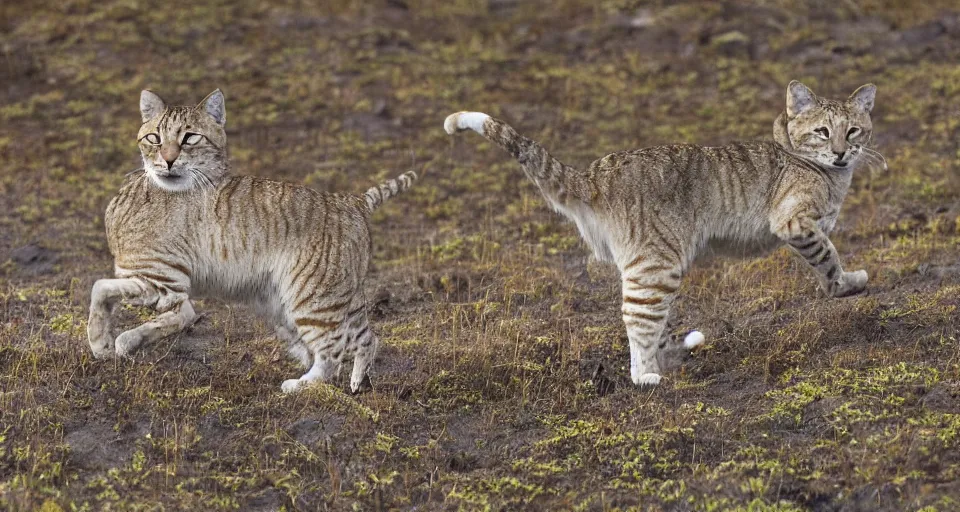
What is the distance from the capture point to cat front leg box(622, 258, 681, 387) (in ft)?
29.3

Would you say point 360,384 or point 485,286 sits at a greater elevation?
point 360,384

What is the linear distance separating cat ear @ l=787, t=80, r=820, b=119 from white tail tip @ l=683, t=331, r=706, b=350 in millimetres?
2113

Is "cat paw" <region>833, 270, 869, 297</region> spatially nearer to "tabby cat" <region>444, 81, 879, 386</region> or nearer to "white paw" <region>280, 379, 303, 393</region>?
"tabby cat" <region>444, 81, 879, 386</region>

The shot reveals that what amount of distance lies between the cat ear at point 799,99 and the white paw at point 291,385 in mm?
4823

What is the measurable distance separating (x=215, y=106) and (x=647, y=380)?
4.07m

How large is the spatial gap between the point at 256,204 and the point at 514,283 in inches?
129

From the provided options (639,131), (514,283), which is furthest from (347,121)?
(514,283)

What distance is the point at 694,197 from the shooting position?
937cm

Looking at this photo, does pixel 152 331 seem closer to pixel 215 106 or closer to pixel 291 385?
pixel 291 385

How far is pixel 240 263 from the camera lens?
887cm

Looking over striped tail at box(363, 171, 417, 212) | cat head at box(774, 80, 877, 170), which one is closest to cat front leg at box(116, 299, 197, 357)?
striped tail at box(363, 171, 417, 212)

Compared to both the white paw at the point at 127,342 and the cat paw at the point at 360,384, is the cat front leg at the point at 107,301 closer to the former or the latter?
the white paw at the point at 127,342

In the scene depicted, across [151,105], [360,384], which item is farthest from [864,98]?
[151,105]

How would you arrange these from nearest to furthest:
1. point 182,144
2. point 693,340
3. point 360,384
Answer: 1. point 182,144
2. point 360,384
3. point 693,340
